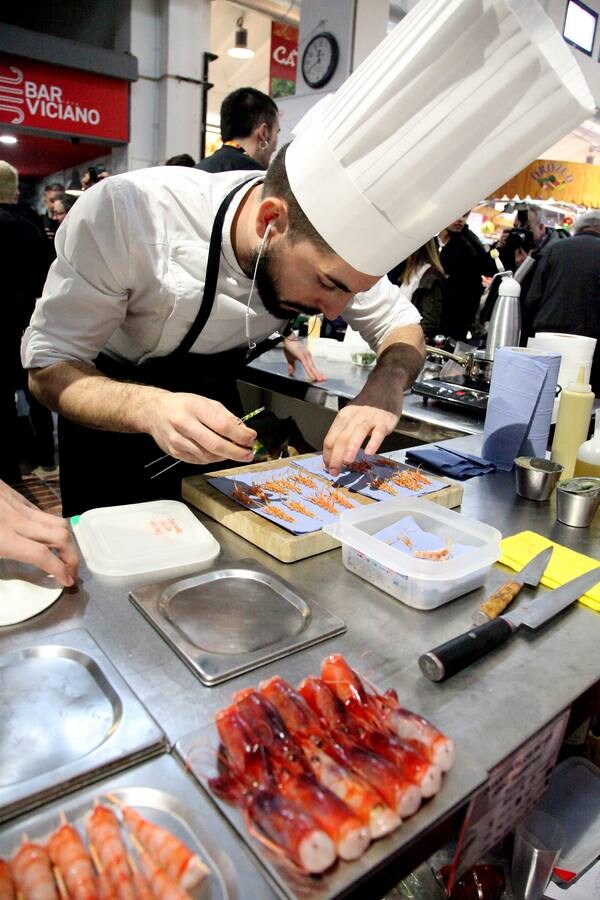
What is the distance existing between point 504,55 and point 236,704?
3.99 ft

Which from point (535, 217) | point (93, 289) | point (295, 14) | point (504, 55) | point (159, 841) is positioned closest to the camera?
point (159, 841)

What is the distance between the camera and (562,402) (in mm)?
1710

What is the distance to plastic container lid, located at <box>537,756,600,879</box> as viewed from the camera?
49.4 inches

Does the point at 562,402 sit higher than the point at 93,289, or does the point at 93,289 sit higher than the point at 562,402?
the point at 93,289

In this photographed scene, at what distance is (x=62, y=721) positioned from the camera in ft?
2.55

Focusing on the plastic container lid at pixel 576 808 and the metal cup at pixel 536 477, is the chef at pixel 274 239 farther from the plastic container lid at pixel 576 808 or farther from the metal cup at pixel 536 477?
the plastic container lid at pixel 576 808

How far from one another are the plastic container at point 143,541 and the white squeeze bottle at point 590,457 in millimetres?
1013

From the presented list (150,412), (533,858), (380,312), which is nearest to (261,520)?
(150,412)

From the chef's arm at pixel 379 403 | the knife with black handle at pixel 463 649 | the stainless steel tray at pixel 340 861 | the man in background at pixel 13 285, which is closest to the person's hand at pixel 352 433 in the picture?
the chef's arm at pixel 379 403

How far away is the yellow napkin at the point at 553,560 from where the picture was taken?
1169mm

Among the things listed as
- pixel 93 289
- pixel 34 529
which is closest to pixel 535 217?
pixel 93 289

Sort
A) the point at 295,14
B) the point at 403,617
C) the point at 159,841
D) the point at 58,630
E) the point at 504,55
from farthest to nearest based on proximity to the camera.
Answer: the point at 295,14 → the point at 504,55 → the point at 403,617 → the point at 58,630 → the point at 159,841

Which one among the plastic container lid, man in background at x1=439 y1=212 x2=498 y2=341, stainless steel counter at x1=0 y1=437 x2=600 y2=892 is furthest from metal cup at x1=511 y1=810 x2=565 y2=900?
man in background at x1=439 y1=212 x2=498 y2=341

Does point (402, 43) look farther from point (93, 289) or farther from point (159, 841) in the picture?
point (159, 841)
